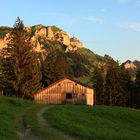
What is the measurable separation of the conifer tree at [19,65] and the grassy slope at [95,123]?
93.7 ft

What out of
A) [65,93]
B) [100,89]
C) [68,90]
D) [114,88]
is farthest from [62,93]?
[100,89]

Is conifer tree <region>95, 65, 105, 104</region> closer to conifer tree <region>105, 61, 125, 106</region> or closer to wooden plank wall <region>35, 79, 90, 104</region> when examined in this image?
conifer tree <region>105, 61, 125, 106</region>

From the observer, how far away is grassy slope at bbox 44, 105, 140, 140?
2948 centimetres

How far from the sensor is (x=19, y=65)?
77.9 m

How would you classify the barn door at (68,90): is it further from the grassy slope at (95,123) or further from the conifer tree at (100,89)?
the grassy slope at (95,123)

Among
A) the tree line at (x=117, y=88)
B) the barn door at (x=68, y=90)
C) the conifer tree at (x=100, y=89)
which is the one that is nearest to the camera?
the barn door at (x=68, y=90)

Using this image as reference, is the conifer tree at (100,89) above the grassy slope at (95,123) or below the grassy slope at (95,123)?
above

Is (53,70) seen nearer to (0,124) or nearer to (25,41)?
(25,41)

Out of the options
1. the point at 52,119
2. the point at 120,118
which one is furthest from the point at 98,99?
the point at 52,119

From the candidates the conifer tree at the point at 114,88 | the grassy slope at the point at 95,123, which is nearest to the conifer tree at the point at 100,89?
the conifer tree at the point at 114,88

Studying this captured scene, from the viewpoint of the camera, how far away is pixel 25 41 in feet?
259

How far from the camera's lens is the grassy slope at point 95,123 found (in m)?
29.5

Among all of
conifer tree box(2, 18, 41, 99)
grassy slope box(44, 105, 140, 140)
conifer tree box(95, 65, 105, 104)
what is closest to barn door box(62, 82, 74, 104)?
conifer tree box(2, 18, 41, 99)

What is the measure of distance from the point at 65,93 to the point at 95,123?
38.1 metres
